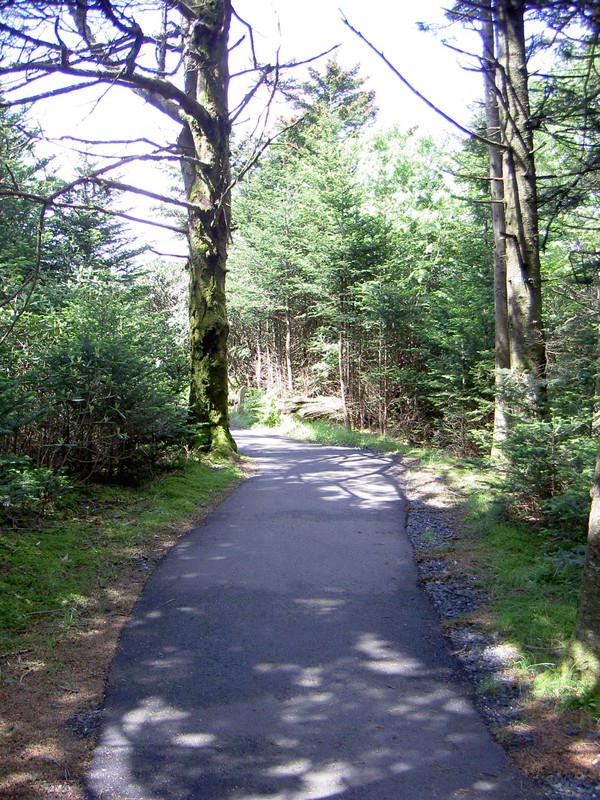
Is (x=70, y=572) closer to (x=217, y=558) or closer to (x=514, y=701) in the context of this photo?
(x=217, y=558)

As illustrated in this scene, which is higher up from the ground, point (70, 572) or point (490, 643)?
point (70, 572)

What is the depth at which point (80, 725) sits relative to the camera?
3334mm

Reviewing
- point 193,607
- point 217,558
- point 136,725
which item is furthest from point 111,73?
point 136,725

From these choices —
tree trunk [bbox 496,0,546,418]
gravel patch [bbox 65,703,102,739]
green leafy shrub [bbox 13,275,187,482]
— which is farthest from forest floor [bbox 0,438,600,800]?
tree trunk [bbox 496,0,546,418]

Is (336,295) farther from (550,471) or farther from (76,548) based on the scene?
(76,548)

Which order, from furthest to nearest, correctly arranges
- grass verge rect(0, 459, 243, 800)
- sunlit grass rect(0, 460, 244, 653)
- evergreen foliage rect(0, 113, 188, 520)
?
evergreen foliage rect(0, 113, 188, 520) → sunlit grass rect(0, 460, 244, 653) → grass verge rect(0, 459, 243, 800)

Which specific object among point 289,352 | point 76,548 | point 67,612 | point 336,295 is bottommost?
point 67,612

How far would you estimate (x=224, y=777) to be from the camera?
2877mm

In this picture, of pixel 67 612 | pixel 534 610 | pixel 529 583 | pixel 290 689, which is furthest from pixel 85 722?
pixel 529 583

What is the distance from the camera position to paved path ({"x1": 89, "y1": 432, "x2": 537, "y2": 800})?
2.87m

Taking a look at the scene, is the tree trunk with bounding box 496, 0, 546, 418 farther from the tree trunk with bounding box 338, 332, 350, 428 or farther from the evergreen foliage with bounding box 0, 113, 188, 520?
the tree trunk with bounding box 338, 332, 350, 428

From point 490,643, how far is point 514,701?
2.55 feet

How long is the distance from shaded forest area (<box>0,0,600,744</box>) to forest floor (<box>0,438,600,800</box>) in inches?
22.6

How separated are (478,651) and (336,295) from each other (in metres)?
16.4
